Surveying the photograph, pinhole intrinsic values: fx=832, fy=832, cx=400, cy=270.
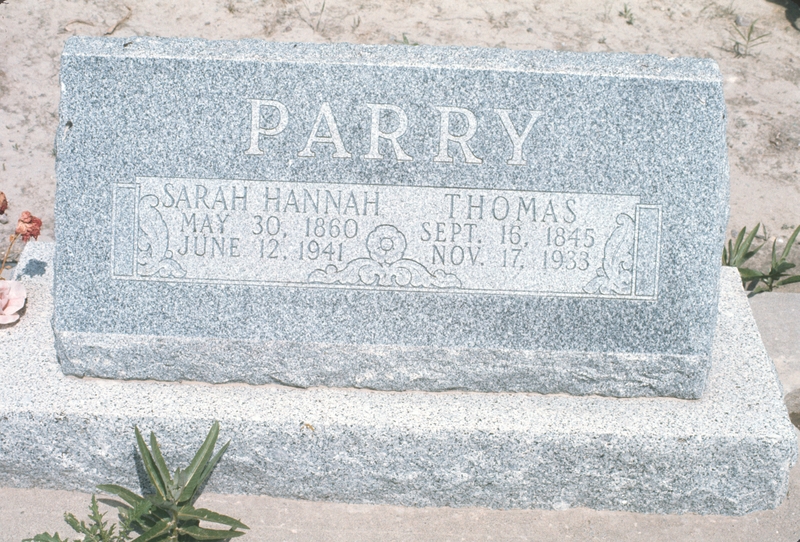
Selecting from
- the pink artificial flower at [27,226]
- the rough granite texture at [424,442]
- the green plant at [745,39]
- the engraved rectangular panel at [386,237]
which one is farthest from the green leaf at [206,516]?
the green plant at [745,39]

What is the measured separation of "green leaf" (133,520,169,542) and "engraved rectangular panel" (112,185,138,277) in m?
0.84

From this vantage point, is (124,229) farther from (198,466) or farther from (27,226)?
(198,466)

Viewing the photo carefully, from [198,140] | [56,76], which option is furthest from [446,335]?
[56,76]

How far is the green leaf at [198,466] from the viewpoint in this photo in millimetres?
2656

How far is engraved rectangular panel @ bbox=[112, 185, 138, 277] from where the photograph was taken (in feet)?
9.14

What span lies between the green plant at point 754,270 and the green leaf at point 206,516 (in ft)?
8.99

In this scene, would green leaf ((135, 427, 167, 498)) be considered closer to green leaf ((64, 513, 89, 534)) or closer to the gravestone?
the gravestone

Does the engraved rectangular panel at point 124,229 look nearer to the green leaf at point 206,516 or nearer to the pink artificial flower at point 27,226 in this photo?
the pink artificial flower at point 27,226

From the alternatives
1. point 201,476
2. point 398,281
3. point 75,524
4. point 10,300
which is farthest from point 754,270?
point 10,300

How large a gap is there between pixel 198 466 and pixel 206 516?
0.16m

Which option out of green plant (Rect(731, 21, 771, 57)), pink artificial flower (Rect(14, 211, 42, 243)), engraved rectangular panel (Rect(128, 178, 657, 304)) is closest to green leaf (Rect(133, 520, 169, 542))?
engraved rectangular panel (Rect(128, 178, 657, 304))

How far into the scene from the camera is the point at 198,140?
2.74 m

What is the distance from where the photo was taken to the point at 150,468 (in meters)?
2.65

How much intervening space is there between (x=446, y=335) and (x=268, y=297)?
623mm
